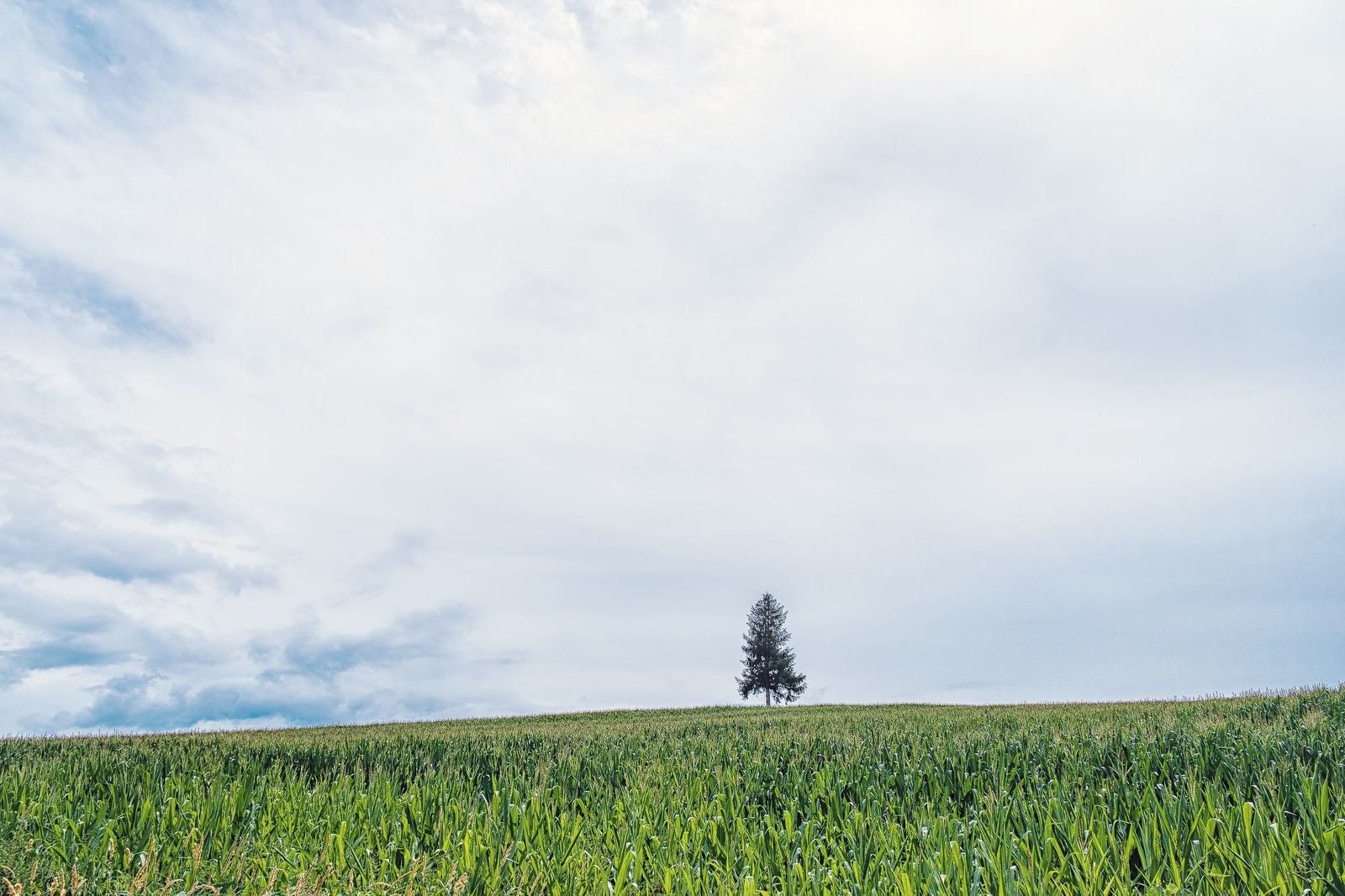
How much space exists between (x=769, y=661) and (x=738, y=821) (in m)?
54.5

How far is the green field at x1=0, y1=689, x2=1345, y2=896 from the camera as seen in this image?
460cm

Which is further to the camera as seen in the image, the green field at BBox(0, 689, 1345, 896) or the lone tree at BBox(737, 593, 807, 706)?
the lone tree at BBox(737, 593, 807, 706)

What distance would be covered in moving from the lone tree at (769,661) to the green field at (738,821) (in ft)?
158

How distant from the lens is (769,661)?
58.6 meters

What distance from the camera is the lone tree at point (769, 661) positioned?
58.4 meters

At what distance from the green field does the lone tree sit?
48.1m

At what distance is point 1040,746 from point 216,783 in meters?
9.59

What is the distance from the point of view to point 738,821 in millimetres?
6051

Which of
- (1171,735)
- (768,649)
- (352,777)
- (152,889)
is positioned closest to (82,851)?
(152,889)

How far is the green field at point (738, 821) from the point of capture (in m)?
4.60

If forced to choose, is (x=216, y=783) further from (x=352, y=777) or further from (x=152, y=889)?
(x=152, y=889)

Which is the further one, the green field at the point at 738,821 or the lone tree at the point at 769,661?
the lone tree at the point at 769,661

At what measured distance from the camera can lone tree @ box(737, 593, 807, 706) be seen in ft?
192

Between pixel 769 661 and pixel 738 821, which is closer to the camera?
pixel 738 821
